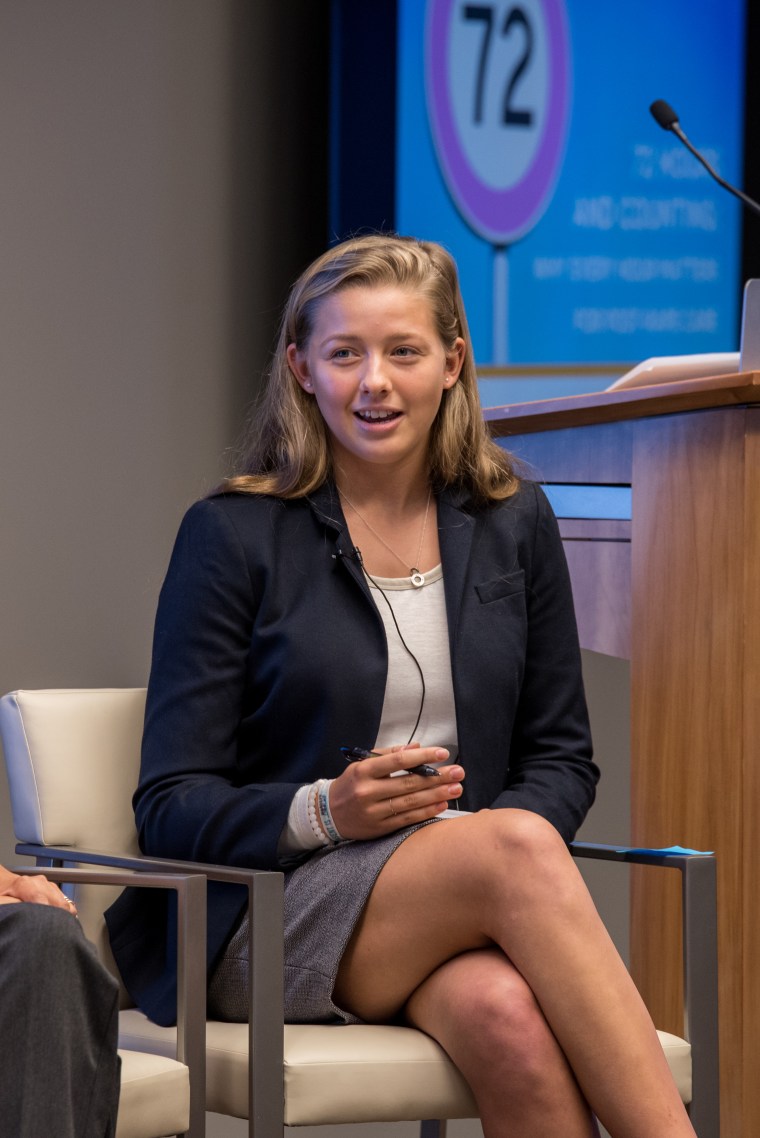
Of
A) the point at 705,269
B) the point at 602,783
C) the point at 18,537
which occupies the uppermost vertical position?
the point at 705,269

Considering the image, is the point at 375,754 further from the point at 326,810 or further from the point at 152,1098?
the point at 152,1098

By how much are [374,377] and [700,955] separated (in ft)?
2.51

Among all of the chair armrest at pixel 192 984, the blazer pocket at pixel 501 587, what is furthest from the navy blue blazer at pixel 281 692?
the chair armrest at pixel 192 984

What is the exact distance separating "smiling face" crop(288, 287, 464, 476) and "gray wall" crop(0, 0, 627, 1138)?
71 centimetres

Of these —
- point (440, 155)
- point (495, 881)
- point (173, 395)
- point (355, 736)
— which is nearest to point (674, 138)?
point (440, 155)

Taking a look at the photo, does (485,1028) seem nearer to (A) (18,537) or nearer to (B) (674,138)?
(A) (18,537)

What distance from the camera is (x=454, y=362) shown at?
2.06 metres

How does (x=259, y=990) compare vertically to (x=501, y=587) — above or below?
below

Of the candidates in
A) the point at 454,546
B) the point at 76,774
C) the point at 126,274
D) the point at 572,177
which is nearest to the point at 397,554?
the point at 454,546

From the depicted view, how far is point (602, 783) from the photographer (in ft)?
10.4

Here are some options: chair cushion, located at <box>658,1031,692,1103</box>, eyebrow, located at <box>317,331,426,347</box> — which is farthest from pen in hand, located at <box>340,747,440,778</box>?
eyebrow, located at <box>317,331,426,347</box>

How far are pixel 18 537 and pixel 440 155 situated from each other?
3.55 ft

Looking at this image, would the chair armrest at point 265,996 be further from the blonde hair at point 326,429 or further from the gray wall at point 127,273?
the gray wall at point 127,273

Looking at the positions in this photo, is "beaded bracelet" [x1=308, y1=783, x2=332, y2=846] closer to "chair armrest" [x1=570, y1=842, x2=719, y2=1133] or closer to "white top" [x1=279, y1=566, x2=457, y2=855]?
"white top" [x1=279, y1=566, x2=457, y2=855]
